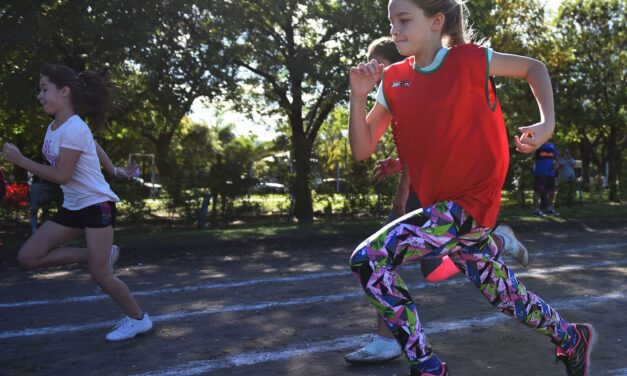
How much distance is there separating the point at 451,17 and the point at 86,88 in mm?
2859

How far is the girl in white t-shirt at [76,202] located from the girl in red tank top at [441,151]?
2.23m

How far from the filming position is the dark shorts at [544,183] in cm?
1612

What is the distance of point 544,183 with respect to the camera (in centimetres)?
1628

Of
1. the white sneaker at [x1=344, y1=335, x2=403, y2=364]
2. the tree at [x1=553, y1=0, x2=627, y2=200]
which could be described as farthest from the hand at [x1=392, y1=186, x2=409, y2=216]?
the tree at [x1=553, y1=0, x2=627, y2=200]

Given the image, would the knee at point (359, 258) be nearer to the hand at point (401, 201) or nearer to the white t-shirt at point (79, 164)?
the hand at point (401, 201)

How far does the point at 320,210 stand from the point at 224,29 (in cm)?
487

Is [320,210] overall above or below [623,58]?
below

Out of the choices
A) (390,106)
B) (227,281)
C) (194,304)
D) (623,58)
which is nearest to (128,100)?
(227,281)

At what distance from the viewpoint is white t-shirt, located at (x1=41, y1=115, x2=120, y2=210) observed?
4.80 metres

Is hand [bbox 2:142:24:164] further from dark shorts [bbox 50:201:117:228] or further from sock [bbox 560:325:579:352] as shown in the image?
sock [bbox 560:325:579:352]

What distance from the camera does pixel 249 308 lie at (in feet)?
19.4

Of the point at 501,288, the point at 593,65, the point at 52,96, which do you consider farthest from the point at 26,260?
the point at 593,65

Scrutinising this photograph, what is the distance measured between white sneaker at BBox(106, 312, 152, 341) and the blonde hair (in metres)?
2.91

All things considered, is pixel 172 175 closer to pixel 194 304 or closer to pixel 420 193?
pixel 194 304
